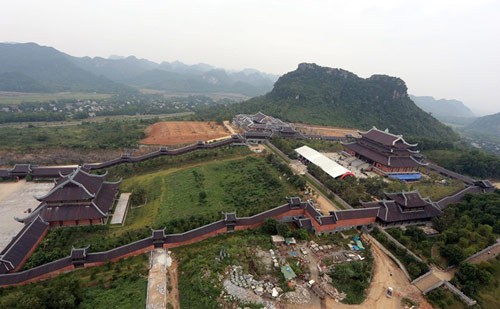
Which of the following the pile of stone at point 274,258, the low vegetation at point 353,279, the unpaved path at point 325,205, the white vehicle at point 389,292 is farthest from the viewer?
the unpaved path at point 325,205

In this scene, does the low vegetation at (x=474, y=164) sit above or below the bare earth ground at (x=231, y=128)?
above

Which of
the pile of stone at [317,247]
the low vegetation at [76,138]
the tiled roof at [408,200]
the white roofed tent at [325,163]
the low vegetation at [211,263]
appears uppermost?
the tiled roof at [408,200]

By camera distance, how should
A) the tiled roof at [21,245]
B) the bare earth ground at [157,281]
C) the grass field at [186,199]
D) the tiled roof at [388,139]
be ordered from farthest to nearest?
the tiled roof at [388,139] → the grass field at [186,199] → the tiled roof at [21,245] → the bare earth ground at [157,281]

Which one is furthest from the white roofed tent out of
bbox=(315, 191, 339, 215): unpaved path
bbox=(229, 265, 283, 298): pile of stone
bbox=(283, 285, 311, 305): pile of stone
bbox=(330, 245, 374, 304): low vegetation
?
bbox=(229, 265, 283, 298): pile of stone

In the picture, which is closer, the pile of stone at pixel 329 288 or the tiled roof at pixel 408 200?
the pile of stone at pixel 329 288

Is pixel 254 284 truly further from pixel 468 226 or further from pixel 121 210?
pixel 468 226

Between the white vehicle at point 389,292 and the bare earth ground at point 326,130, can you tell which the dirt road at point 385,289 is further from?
the bare earth ground at point 326,130

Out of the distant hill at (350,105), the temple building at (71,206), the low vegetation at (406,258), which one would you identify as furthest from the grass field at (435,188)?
the distant hill at (350,105)

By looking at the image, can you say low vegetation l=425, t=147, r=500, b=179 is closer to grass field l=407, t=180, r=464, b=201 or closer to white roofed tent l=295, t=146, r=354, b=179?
grass field l=407, t=180, r=464, b=201
